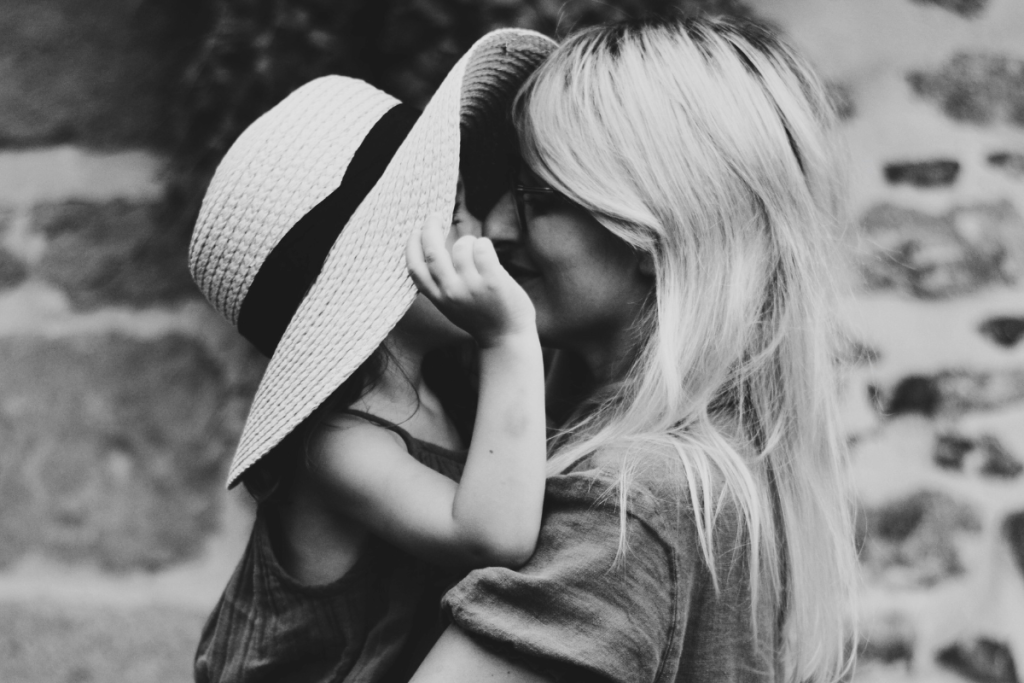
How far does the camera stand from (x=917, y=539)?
1.97 metres

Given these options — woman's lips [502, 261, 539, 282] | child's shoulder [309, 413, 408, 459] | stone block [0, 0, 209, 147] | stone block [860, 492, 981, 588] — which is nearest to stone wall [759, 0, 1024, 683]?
stone block [860, 492, 981, 588]

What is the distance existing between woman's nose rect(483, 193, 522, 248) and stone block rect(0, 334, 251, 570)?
868 millimetres

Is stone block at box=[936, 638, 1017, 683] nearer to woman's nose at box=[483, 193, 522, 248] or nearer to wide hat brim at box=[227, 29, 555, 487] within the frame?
woman's nose at box=[483, 193, 522, 248]

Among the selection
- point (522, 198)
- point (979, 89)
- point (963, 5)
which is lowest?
point (522, 198)

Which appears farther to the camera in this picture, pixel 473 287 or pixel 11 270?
pixel 11 270

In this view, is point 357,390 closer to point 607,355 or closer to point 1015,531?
point 607,355

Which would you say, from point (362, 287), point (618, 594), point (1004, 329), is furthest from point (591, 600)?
point (1004, 329)

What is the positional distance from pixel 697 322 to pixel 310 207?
0.61m

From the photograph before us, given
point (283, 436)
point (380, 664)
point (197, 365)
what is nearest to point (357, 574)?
point (380, 664)

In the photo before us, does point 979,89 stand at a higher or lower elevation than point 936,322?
higher

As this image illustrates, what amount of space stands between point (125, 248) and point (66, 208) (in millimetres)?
180

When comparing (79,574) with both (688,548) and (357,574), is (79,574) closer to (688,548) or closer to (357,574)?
(357,574)

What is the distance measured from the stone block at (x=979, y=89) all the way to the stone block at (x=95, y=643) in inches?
84.0

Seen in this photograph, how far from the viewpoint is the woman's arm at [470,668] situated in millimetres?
1045
